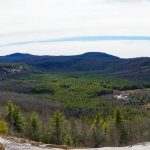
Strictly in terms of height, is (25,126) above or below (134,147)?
below

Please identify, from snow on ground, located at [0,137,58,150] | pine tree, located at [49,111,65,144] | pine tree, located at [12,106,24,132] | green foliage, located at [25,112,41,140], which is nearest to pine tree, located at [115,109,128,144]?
pine tree, located at [49,111,65,144]

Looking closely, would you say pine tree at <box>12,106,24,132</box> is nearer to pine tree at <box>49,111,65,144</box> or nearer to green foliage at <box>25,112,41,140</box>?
green foliage at <box>25,112,41,140</box>

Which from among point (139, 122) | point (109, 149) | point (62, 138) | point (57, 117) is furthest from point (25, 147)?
point (139, 122)

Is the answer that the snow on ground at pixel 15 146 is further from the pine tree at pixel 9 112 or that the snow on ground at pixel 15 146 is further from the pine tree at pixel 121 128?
the pine tree at pixel 121 128

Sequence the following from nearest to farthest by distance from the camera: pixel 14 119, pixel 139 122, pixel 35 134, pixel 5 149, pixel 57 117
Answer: pixel 5 149 < pixel 57 117 < pixel 14 119 < pixel 35 134 < pixel 139 122

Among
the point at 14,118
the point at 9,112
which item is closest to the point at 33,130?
the point at 14,118

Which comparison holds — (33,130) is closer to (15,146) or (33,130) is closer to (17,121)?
(17,121)

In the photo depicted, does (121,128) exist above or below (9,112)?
below

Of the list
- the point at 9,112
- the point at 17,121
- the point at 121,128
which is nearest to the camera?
the point at 9,112

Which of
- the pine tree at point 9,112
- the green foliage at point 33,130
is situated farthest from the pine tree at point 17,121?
the green foliage at point 33,130

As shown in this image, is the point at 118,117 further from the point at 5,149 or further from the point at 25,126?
the point at 5,149

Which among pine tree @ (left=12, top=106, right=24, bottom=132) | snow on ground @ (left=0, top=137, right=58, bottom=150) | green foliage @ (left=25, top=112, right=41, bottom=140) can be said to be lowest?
green foliage @ (left=25, top=112, right=41, bottom=140)
